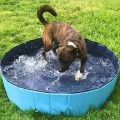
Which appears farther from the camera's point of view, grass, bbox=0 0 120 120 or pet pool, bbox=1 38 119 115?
grass, bbox=0 0 120 120

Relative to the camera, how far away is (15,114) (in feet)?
12.1

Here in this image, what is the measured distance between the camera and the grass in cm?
368

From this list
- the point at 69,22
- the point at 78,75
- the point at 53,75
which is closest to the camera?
the point at 78,75

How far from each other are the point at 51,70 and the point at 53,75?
8.8 inches

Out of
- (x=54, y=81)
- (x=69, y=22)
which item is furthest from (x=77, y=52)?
(x=69, y=22)

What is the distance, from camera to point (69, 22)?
694 centimetres

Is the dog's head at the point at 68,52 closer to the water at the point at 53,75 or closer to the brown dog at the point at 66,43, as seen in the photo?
the brown dog at the point at 66,43

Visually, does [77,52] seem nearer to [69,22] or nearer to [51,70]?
[51,70]

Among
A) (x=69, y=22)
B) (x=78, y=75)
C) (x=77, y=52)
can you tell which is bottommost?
(x=69, y=22)

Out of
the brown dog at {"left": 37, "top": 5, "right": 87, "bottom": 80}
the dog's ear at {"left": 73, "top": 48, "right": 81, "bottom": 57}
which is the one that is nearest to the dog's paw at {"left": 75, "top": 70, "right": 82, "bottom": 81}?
the brown dog at {"left": 37, "top": 5, "right": 87, "bottom": 80}

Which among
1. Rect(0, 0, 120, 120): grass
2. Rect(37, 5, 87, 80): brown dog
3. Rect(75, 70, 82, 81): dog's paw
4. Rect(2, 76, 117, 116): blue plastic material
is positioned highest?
Rect(37, 5, 87, 80): brown dog

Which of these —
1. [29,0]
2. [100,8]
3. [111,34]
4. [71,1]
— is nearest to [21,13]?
[29,0]

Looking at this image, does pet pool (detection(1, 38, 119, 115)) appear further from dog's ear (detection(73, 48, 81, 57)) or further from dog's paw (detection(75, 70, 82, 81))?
dog's ear (detection(73, 48, 81, 57))

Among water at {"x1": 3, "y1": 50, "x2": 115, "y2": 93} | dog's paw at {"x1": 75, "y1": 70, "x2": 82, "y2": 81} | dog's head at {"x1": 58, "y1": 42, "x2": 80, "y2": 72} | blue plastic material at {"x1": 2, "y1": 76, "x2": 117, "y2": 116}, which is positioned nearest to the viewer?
blue plastic material at {"x1": 2, "y1": 76, "x2": 117, "y2": 116}
